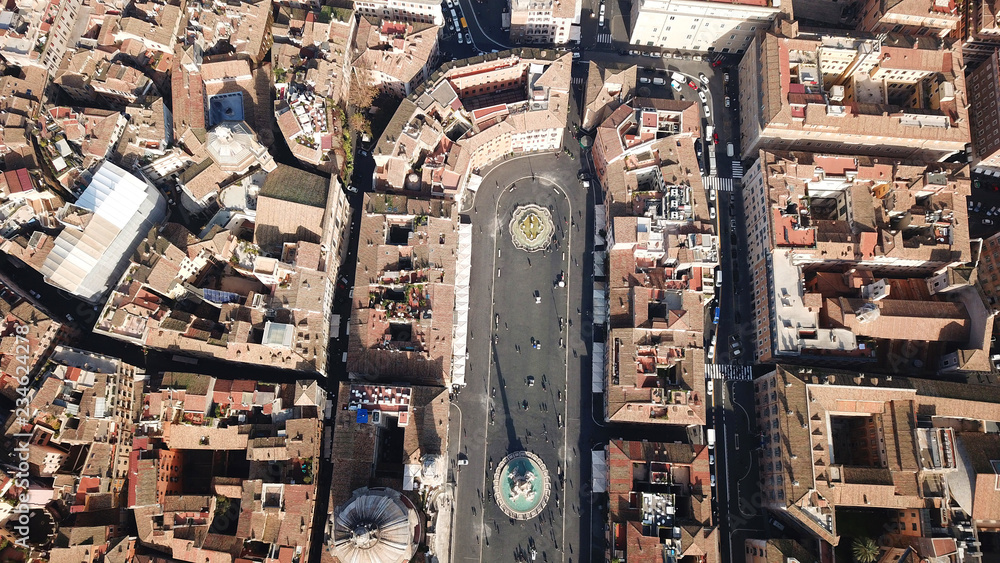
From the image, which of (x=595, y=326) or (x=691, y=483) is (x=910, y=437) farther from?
(x=595, y=326)


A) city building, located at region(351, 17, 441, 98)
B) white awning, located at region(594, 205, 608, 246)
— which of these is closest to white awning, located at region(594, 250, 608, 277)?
white awning, located at region(594, 205, 608, 246)

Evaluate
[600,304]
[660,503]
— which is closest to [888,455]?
[660,503]

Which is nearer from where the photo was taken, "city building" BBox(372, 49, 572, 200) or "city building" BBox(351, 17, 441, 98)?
"city building" BBox(372, 49, 572, 200)

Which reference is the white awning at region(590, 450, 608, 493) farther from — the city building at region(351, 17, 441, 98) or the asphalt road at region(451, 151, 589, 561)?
the city building at region(351, 17, 441, 98)

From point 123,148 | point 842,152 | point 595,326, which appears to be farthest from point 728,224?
point 123,148

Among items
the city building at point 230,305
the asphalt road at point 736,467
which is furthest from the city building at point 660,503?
the city building at point 230,305
